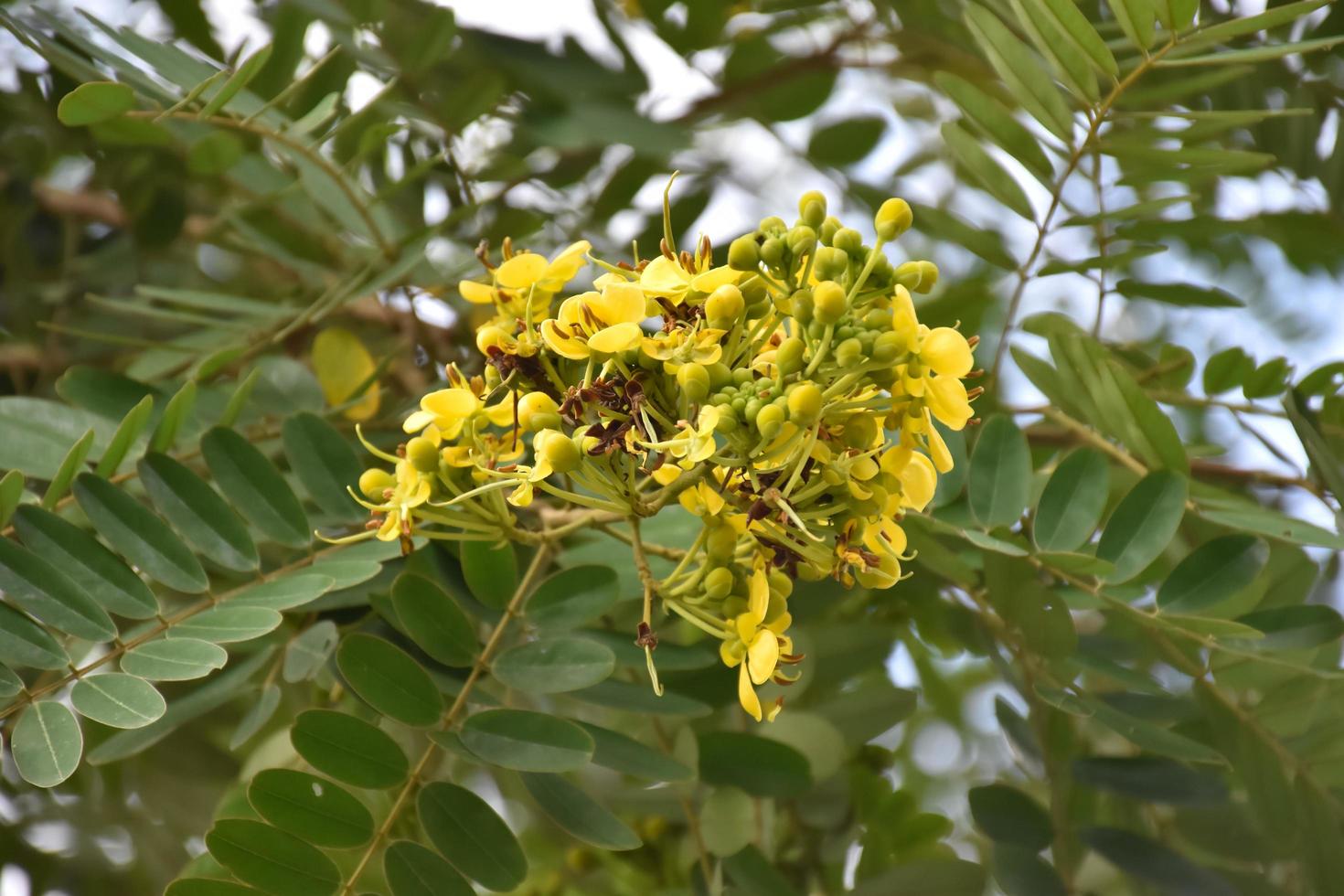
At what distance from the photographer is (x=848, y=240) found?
0.83 meters

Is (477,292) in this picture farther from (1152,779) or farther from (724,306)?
(1152,779)

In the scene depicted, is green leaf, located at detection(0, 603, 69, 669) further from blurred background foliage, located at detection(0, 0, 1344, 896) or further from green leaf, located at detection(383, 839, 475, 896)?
green leaf, located at detection(383, 839, 475, 896)

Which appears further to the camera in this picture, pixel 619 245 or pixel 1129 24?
pixel 619 245

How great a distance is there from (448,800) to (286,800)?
14 cm

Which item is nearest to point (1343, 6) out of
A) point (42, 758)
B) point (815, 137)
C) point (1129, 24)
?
point (1129, 24)

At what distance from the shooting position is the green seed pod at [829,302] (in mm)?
789

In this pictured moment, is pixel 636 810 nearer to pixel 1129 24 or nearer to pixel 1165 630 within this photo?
pixel 1165 630

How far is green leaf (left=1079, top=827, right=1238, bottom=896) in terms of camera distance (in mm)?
1256

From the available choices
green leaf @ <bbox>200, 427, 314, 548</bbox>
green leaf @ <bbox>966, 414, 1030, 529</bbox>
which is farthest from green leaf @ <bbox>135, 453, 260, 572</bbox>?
green leaf @ <bbox>966, 414, 1030, 529</bbox>

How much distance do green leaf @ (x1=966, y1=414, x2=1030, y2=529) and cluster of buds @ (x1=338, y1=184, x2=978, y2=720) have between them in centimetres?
24

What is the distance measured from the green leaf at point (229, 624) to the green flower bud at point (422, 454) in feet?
0.57

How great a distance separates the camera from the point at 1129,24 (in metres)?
1.10

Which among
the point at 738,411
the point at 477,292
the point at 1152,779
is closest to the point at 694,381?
the point at 738,411

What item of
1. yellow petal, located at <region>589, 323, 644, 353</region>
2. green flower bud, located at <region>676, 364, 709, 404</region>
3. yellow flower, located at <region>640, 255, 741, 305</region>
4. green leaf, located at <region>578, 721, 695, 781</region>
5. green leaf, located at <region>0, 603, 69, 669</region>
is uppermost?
yellow flower, located at <region>640, 255, 741, 305</region>
